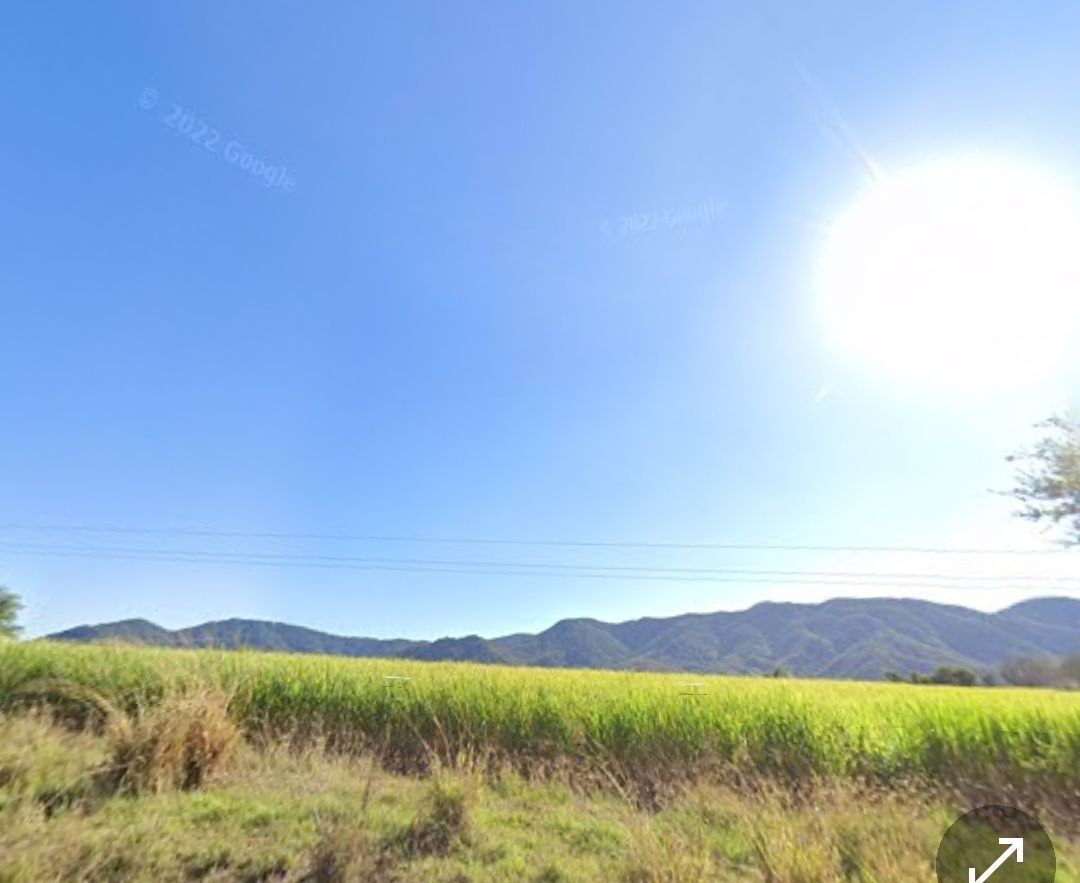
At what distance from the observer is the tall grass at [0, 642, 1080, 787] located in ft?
30.0

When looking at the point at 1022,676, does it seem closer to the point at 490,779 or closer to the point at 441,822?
the point at 490,779

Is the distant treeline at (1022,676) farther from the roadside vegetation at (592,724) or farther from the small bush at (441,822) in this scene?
the small bush at (441,822)

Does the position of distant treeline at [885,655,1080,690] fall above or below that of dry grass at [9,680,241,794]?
below

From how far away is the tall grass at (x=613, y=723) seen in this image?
30.0 ft

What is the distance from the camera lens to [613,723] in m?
10.4

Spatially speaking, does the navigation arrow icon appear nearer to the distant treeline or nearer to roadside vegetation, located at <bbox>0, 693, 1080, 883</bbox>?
roadside vegetation, located at <bbox>0, 693, 1080, 883</bbox>

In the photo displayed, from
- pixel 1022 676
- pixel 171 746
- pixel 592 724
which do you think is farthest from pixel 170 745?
pixel 1022 676

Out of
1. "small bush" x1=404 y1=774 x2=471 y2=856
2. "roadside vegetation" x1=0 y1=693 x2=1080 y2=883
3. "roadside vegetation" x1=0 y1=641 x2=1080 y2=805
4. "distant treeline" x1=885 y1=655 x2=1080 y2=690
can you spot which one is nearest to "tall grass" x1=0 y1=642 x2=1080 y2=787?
"roadside vegetation" x1=0 y1=641 x2=1080 y2=805

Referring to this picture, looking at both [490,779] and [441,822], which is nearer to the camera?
[441,822]

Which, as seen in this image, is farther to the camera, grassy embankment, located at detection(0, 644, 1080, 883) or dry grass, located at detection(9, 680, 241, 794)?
dry grass, located at detection(9, 680, 241, 794)

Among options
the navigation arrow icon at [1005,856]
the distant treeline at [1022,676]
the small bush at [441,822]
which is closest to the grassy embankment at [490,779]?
the small bush at [441,822]

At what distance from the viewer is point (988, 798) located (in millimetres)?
7543

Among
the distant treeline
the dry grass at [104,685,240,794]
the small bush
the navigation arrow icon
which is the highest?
the dry grass at [104,685,240,794]

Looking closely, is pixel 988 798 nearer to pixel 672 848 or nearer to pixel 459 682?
pixel 672 848
